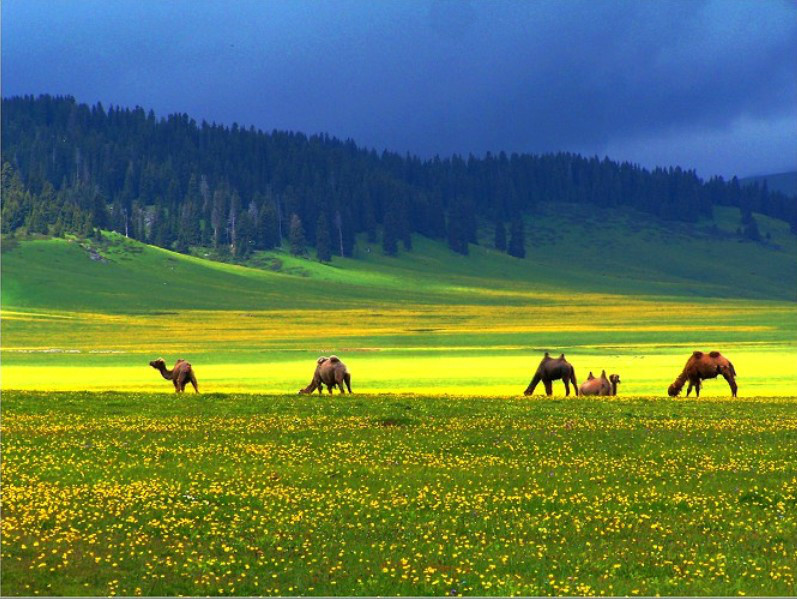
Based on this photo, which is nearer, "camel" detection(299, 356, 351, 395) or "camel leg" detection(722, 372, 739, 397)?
"camel leg" detection(722, 372, 739, 397)

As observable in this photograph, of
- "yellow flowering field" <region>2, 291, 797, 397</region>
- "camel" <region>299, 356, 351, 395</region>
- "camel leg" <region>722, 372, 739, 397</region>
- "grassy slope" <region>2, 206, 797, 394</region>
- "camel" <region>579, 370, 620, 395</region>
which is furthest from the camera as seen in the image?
"grassy slope" <region>2, 206, 797, 394</region>

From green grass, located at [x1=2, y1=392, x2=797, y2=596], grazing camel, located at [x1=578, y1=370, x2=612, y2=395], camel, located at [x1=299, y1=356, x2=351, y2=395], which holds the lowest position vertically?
green grass, located at [x1=2, y1=392, x2=797, y2=596]

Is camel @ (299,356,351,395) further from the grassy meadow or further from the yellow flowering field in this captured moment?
the yellow flowering field

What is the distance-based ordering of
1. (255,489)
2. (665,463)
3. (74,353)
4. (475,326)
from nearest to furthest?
(255,489) → (665,463) → (74,353) → (475,326)

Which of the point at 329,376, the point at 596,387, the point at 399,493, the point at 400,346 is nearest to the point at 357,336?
the point at 400,346

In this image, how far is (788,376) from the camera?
57.5m

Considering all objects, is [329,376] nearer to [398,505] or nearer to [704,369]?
[704,369]

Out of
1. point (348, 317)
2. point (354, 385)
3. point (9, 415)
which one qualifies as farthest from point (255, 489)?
point (348, 317)

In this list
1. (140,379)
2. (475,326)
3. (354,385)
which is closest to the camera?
(354,385)

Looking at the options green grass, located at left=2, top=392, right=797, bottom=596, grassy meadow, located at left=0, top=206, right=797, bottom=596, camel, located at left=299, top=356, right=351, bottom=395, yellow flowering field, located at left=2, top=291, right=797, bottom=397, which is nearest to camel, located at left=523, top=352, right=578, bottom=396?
grassy meadow, located at left=0, top=206, right=797, bottom=596

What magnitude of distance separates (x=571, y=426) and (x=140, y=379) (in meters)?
35.7

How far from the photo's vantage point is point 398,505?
1925 centimetres

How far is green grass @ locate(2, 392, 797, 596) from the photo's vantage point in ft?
48.6

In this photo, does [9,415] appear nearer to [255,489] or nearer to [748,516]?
[255,489]
